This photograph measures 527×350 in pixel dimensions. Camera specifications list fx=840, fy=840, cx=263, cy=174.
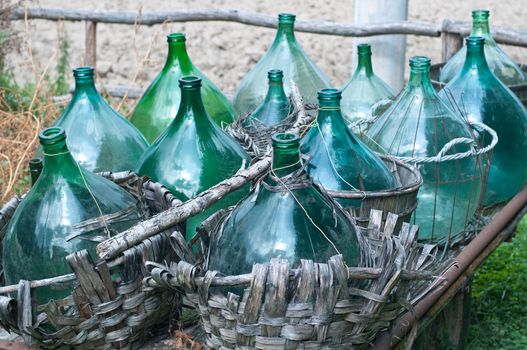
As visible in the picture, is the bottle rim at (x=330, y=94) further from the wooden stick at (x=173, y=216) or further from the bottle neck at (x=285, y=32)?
the bottle neck at (x=285, y=32)

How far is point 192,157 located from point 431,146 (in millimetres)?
509

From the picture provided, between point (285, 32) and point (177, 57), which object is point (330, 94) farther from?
point (285, 32)

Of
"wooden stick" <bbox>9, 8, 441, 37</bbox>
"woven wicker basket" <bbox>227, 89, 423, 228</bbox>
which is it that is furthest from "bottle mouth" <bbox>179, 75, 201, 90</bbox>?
"wooden stick" <bbox>9, 8, 441, 37</bbox>

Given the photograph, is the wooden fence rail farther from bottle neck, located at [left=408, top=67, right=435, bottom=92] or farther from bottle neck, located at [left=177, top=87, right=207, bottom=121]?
bottle neck, located at [left=177, top=87, right=207, bottom=121]

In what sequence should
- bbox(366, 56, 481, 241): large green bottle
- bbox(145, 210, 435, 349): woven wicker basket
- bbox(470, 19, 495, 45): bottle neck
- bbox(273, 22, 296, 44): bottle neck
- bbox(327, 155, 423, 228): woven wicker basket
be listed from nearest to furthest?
bbox(145, 210, 435, 349): woven wicker basket, bbox(327, 155, 423, 228): woven wicker basket, bbox(366, 56, 481, 241): large green bottle, bbox(273, 22, 296, 44): bottle neck, bbox(470, 19, 495, 45): bottle neck

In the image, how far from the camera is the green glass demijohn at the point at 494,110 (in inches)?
74.4

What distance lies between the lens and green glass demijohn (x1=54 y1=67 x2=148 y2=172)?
5.33 feet

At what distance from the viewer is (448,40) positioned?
3.48 metres

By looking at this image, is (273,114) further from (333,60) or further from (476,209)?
(333,60)

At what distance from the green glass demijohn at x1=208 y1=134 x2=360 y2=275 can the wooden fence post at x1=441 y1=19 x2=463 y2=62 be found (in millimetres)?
2396

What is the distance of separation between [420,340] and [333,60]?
3.98m

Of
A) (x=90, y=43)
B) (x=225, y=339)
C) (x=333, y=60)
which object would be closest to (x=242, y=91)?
(x=225, y=339)

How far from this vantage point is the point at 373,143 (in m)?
1.74

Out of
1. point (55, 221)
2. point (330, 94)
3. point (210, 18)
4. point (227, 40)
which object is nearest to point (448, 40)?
point (210, 18)
